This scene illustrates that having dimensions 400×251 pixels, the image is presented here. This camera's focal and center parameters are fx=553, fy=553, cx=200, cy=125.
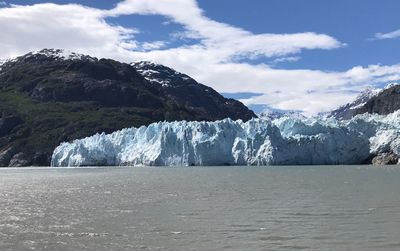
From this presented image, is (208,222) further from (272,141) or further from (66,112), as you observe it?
(66,112)

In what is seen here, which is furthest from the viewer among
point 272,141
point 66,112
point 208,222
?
point 66,112

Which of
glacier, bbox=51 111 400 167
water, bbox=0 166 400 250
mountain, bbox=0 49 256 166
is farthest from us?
mountain, bbox=0 49 256 166

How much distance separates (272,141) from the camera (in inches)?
3132

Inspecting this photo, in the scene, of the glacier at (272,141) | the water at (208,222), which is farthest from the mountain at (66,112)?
the water at (208,222)

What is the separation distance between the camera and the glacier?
262 ft

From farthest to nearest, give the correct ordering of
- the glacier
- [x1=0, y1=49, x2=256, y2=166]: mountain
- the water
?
[x1=0, y1=49, x2=256, y2=166]: mountain → the glacier → the water

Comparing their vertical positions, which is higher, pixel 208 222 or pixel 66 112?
pixel 66 112

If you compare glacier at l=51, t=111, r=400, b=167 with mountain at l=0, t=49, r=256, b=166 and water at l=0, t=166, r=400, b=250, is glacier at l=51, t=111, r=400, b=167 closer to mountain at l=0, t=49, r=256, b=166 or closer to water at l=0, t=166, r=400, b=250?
water at l=0, t=166, r=400, b=250

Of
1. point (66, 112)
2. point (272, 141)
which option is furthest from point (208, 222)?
point (66, 112)

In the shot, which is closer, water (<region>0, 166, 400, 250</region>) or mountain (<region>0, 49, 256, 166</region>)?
water (<region>0, 166, 400, 250</region>)

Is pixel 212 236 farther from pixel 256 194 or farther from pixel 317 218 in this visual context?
pixel 256 194

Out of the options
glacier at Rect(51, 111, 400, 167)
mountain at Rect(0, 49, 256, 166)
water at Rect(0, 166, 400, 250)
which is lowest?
water at Rect(0, 166, 400, 250)

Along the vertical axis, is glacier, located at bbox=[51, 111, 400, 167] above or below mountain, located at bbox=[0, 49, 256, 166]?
below

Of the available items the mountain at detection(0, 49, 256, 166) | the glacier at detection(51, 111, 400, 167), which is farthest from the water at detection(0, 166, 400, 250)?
the mountain at detection(0, 49, 256, 166)
